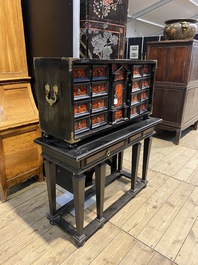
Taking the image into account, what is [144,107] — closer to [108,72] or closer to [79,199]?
[108,72]

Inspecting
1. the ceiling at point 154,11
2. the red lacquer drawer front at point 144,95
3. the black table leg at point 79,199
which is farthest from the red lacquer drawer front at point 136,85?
the ceiling at point 154,11

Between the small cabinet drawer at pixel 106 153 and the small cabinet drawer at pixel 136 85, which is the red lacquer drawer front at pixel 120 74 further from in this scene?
the small cabinet drawer at pixel 106 153

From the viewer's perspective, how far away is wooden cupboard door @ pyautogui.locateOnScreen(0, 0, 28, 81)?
66.4 inches

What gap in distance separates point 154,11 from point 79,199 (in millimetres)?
7263

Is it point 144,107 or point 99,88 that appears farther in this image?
point 144,107

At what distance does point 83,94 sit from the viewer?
1215 mm

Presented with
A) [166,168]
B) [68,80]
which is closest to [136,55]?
[166,168]

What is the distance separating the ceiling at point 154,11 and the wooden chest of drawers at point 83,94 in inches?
208

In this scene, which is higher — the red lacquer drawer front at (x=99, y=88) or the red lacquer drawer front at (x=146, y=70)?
the red lacquer drawer front at (x=146, y=70)

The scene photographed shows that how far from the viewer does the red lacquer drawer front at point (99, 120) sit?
1.35 metres

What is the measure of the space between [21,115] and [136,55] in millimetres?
6119

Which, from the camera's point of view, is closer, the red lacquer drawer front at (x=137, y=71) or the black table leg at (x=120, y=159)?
the red lacquer drawer front at (x=137, y=71)

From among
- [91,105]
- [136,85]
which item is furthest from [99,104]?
[136,85]

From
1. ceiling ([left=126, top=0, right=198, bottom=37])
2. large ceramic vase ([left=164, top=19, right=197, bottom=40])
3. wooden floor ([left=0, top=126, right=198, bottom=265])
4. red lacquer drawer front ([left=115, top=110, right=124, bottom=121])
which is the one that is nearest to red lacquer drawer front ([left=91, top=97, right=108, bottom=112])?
red lacquer drawer front ([left=115, top=110, right=124, bottom=121])
